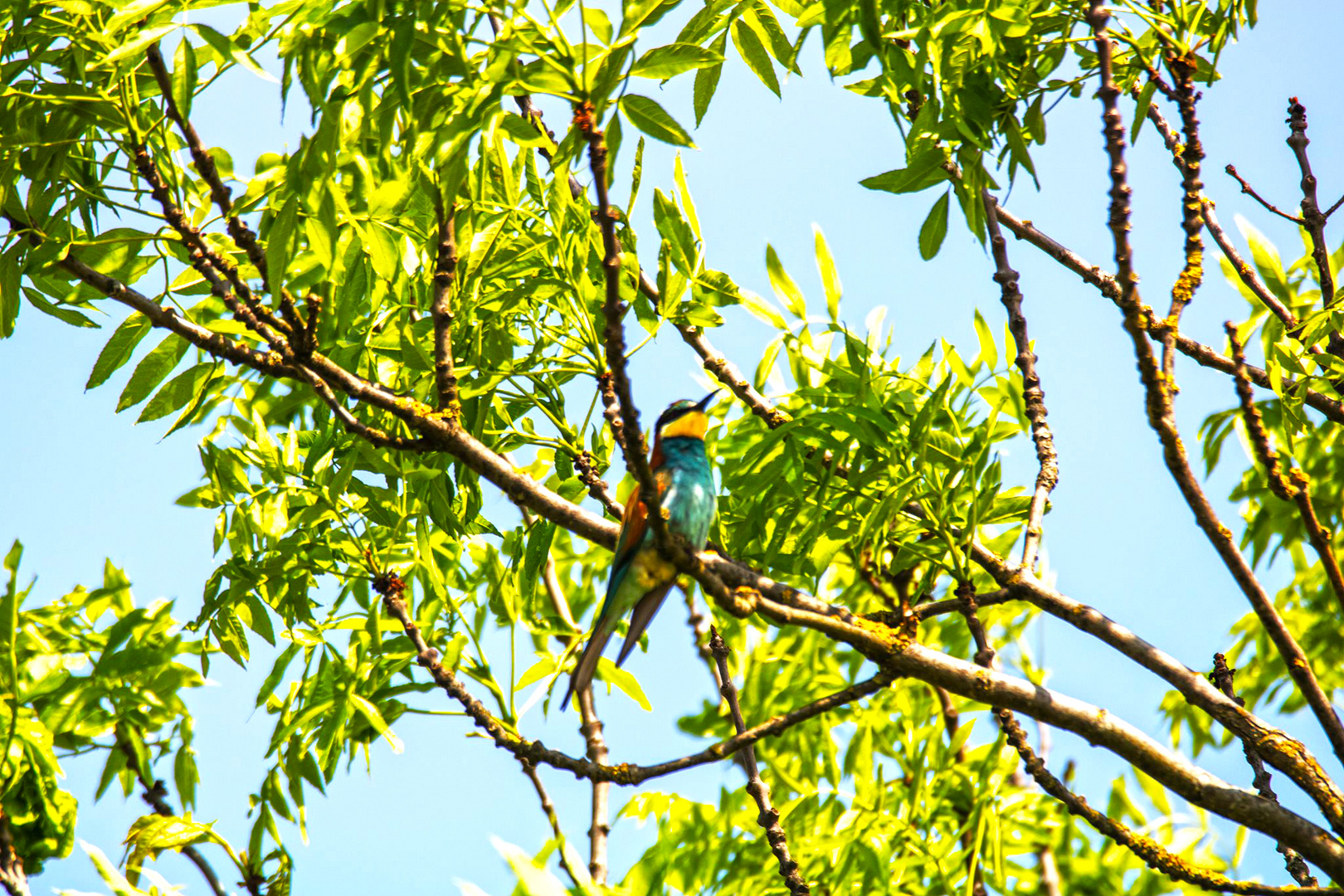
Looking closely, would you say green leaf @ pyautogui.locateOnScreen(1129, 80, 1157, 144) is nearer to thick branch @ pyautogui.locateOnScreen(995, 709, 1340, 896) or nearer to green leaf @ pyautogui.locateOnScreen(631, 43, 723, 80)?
green leaf @ pyautogui.locateOnScreen(631, 43, 723, 80)

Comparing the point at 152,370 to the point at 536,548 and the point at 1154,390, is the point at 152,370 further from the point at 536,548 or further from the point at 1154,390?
the point at 1154,390

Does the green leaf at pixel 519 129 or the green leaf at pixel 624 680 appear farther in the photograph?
the green leaf at pixel 624 680

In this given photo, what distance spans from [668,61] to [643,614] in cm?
238

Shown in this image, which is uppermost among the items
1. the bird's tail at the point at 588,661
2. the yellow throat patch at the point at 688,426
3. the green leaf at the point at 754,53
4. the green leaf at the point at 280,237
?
the yellow throat patch at the point at 688,426

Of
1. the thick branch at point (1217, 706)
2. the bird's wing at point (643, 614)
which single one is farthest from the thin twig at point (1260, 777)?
the bird's wing at point (643, 614)

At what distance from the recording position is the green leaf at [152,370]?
3.16 meters

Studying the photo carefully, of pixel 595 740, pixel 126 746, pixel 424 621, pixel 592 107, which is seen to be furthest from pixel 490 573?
pixel 592 107

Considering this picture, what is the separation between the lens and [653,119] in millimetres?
2355

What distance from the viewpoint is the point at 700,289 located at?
3453 mm

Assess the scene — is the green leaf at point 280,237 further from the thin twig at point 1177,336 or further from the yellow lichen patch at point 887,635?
the thin twig at point 1177,336

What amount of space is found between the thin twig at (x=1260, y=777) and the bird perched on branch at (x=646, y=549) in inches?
65.3

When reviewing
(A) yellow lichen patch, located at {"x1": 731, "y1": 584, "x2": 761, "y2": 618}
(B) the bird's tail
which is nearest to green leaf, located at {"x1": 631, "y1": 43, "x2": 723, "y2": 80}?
(A) yellow lichen patch, located at {"x1": 731, "y1": 584, "x2": 761, "y2": 618}

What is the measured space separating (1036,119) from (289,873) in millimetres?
3487

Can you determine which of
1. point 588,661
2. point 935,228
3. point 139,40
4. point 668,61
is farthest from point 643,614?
point 139,40
